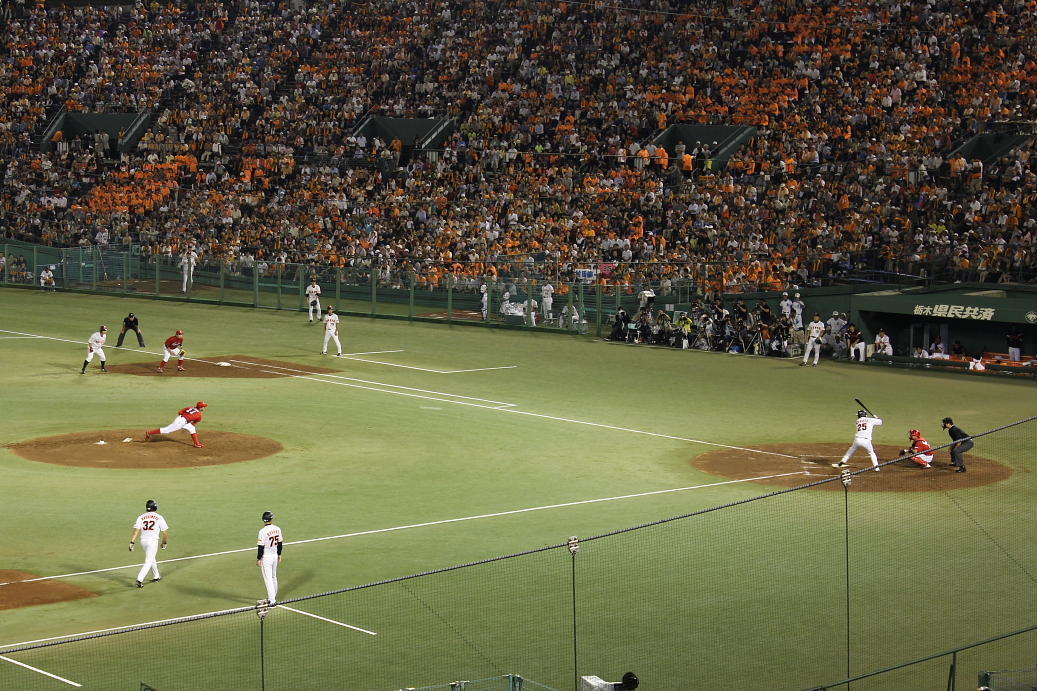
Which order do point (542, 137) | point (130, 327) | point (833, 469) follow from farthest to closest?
point (542, 137) < point (130, 327) < point (833, 469)

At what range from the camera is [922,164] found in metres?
46.2

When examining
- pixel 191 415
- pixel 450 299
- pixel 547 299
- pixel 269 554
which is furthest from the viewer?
pixel 450 299

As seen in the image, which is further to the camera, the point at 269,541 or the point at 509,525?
the point at 509,525

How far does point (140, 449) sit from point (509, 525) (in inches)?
367

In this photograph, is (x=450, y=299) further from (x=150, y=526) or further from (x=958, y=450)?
(x=150, y=526)

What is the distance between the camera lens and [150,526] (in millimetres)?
18484

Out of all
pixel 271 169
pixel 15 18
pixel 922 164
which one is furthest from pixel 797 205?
pixel 15 18

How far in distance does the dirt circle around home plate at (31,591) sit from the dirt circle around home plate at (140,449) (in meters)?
7.43

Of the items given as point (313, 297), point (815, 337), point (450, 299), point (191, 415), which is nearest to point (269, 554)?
point (191, 415)

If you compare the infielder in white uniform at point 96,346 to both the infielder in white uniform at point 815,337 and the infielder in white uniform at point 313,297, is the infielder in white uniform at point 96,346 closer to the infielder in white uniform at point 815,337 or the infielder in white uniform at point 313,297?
the infielder in white uniform at point 313,297

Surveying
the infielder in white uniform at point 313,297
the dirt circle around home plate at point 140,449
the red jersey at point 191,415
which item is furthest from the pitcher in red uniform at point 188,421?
the infielder in white uniform at point 313,297

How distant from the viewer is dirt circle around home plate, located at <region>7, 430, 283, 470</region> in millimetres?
26484

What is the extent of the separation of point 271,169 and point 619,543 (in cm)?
4422

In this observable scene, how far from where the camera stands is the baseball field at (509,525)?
620 inches
